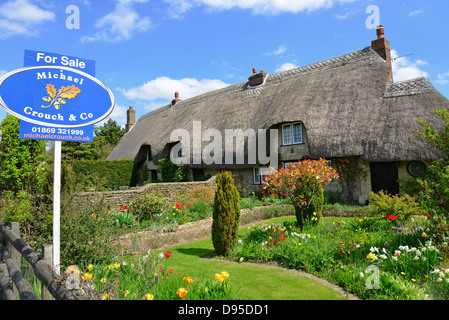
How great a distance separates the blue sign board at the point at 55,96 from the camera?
13.8 ft

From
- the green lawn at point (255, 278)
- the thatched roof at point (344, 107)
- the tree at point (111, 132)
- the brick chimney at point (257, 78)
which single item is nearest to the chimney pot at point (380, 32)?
the thatched roof at point (344, 107)

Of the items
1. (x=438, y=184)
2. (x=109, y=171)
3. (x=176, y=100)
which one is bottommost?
(x=438, y=184)

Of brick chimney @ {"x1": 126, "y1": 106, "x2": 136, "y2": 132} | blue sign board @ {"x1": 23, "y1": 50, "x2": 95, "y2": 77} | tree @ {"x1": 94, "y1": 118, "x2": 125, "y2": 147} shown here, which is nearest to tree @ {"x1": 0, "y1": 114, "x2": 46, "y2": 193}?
blue sign board @ {"x1": 23, "y1": 50, "x2": 95, "y2": 77}

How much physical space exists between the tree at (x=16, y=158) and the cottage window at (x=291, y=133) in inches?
480

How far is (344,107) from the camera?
14.4m

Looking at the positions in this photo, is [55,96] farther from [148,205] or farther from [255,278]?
[148,205]

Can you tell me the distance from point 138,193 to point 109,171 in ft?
39.5

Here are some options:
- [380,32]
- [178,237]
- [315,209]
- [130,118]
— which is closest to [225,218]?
[178,237]

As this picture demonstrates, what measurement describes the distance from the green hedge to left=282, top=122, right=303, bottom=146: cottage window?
42.5 ft

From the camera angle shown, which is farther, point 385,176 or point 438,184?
point 385,176

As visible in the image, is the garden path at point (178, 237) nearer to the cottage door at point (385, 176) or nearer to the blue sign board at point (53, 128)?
the blue sign board at point (53, 128)

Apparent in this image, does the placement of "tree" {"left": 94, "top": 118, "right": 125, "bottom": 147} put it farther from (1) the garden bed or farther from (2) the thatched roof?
(1) the garden bed
